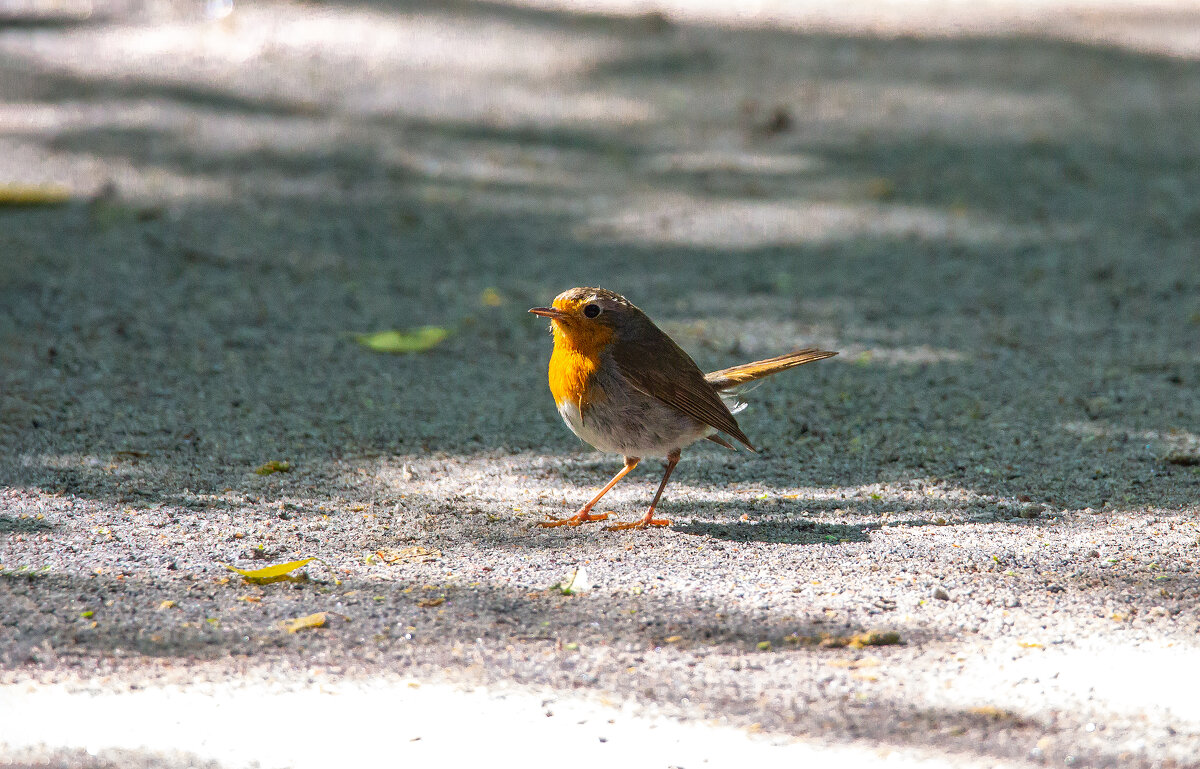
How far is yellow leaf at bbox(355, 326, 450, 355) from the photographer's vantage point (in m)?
5.65

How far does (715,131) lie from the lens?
9.31 metres

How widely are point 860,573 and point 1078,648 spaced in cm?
66

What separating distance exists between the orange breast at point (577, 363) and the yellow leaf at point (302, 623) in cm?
120

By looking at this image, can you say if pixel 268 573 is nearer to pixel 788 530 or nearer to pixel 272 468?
pixel 272 468

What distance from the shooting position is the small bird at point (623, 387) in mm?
3787

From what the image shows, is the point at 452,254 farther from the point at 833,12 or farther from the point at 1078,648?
the point at 833,12

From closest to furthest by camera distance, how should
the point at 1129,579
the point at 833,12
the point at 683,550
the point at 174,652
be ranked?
the point at 174,652 → the point at 1129,579 → the point at 683,550 → the point at 833,12

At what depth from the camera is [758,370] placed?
4191 mm

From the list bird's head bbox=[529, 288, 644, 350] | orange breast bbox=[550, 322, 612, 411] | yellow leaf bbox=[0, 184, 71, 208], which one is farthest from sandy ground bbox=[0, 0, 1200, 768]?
bird's head bbox=[529, 288, 644, 350]

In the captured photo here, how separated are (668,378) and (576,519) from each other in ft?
1.80

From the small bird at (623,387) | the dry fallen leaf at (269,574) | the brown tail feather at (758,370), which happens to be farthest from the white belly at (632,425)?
the dry fallen leaf at (269,574)

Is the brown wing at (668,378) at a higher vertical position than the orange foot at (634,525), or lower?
higher

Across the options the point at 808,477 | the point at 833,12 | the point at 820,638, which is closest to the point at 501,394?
the point at 808,477

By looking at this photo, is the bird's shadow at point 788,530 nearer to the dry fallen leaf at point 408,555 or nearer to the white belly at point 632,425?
the white belly at point 632,425
